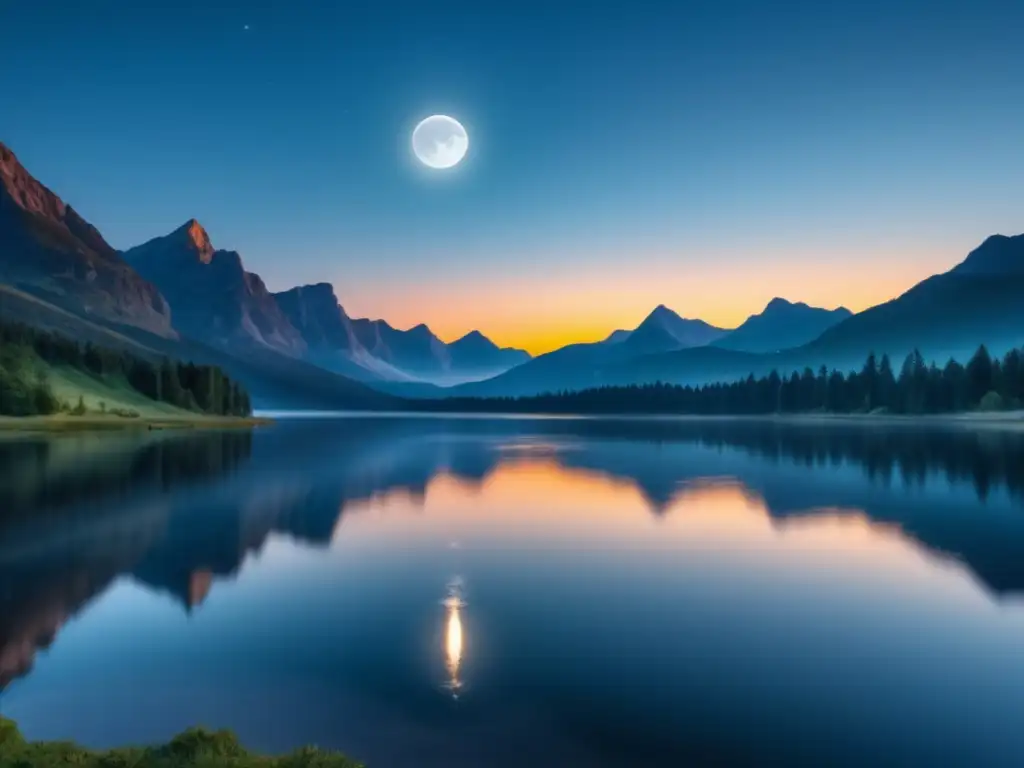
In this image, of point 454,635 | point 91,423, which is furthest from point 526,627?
point 91,423

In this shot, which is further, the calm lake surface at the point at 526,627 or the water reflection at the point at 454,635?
the water reflection at the point at 454,635

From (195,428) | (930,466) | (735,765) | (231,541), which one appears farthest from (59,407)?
(735,765)

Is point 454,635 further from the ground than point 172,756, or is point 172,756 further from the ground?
point 172,756

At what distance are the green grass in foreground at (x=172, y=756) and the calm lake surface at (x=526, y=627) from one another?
5.67 feet

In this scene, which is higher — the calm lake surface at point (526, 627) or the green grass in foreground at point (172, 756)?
the green grass in foreground at point (172, 756)

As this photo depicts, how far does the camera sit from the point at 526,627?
22375mm

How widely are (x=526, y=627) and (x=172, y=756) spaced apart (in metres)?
12.1

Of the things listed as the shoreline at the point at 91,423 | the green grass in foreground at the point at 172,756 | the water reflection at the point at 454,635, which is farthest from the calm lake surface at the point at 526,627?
the shoreline at the point at 91,423

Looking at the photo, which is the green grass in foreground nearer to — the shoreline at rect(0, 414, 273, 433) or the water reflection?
the water reflection

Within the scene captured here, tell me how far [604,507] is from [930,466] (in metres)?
48.2

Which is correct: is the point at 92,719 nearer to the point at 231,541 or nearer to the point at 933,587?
the point at 231,541

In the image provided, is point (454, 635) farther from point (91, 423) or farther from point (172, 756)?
point (91, 423)

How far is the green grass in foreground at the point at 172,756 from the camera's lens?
1169 centimetres

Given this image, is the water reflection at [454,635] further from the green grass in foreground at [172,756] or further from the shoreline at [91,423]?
the shoreline at [91,423]
